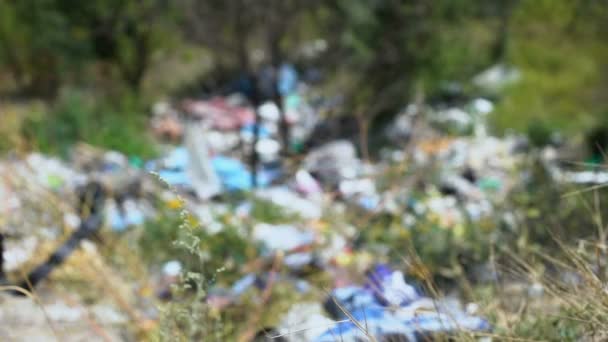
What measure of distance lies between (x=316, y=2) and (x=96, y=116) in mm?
2213

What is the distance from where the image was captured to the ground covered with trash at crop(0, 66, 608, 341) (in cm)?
209

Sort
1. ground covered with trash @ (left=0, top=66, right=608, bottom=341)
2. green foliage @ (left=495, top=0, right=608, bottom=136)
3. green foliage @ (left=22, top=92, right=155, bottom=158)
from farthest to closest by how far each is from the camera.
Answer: green foliage @ (left=495, top=0, right=608, bottom=136), green foliage @ (left=22, top=92, right=155, bottom=158), ground covered with trash @ (left=0, top=66, right=608, bottom=341)

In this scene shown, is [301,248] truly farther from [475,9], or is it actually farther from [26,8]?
[26,8]

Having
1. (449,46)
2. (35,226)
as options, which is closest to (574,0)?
(449,46)

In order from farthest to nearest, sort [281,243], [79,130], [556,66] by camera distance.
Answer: [556,66], [79,130], [281,243]

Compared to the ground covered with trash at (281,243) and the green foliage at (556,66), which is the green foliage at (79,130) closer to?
the ground covered with trash at (281,243)

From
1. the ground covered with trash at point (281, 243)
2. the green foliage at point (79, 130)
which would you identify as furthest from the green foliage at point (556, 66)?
the green foliage at point (79, 130)

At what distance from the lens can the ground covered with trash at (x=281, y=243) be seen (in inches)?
82.2

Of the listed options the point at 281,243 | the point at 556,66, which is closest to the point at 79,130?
the point at 281,243

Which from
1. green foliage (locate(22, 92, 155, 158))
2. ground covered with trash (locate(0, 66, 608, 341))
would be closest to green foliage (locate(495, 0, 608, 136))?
ground covered with trash (locate(0, 66, 608, 341))

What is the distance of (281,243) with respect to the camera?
3.54 m

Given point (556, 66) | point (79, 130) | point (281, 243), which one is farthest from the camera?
point (556, 66)

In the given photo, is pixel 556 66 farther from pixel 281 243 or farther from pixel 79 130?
pixel 281 243

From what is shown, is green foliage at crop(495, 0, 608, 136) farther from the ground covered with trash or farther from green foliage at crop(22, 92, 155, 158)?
green foliage at crop(22, 92, 155, 158)
